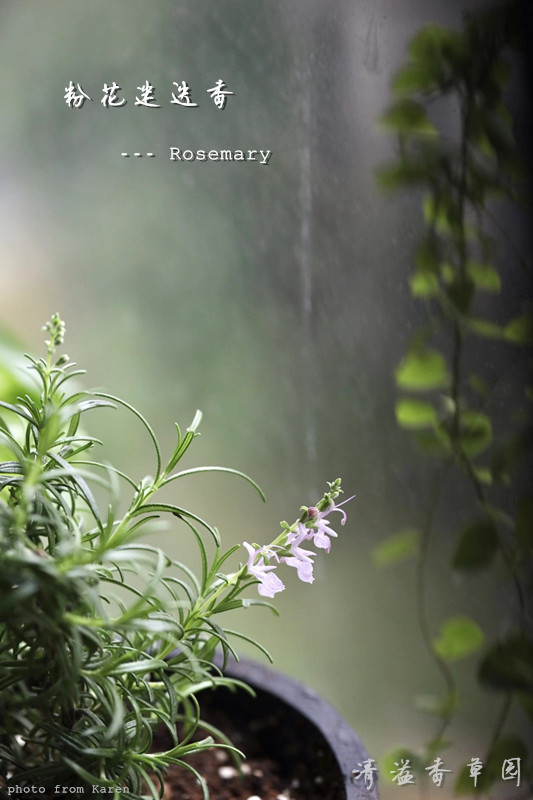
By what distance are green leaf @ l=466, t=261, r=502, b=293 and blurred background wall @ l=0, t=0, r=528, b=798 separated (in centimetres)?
9

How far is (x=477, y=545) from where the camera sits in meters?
0.89

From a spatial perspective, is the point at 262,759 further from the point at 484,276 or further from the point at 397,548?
the point at 484,276

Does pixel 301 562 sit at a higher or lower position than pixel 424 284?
lower

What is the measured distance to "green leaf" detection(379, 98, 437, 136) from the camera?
0.83 metres

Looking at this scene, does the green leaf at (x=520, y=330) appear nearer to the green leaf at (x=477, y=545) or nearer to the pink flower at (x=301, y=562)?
the green leaf at (x=477, y=545)

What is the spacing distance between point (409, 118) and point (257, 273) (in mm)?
312

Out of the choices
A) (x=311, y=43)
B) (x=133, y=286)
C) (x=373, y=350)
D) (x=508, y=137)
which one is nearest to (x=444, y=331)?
(x=373, y=350)

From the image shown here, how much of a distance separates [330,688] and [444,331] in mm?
559

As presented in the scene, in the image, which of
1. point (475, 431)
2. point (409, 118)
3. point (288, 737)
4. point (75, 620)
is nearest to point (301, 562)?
point (75, 620)

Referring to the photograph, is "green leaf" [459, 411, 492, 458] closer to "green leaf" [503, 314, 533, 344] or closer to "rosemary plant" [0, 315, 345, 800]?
"green leaf" [503, 314, 533, 344]

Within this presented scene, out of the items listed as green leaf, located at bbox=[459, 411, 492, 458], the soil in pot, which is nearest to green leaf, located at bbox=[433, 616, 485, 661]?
green leaf, located at bbox=[459, 411, 492, 458]

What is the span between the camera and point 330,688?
3.51 feet

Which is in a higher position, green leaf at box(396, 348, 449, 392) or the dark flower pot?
green leaf at box(396, 348, 449, 392)

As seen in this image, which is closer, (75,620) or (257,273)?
(75,620)
